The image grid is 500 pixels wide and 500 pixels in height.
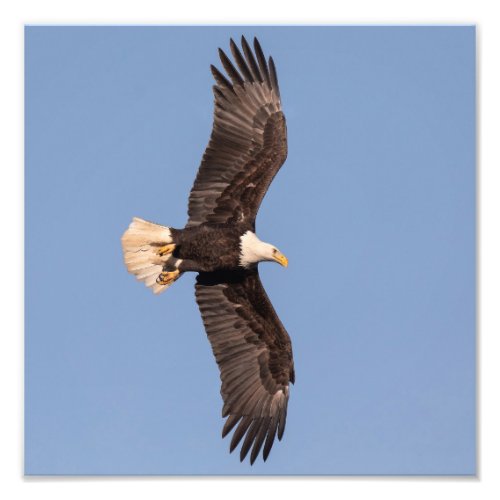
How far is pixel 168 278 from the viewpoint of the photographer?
7.55 meters

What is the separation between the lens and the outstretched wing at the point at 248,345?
7664mm

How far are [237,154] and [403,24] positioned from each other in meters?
1.35

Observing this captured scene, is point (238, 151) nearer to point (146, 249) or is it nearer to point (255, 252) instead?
point (255, 252)

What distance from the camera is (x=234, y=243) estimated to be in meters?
7.46

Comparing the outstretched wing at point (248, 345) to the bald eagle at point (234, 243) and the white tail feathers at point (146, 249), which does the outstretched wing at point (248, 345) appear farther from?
the white tail feathers at point (146, 249)

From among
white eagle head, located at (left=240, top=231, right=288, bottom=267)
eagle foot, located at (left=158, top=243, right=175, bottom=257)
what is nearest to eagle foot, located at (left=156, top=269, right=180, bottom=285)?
eagle foot, located at (left=158, top=243, right=175, bottom=257)

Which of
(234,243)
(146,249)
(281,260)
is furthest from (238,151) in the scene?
(146,249)

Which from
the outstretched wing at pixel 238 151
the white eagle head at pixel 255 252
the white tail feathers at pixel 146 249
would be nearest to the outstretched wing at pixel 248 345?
the white eagle head at pixel 255 252
